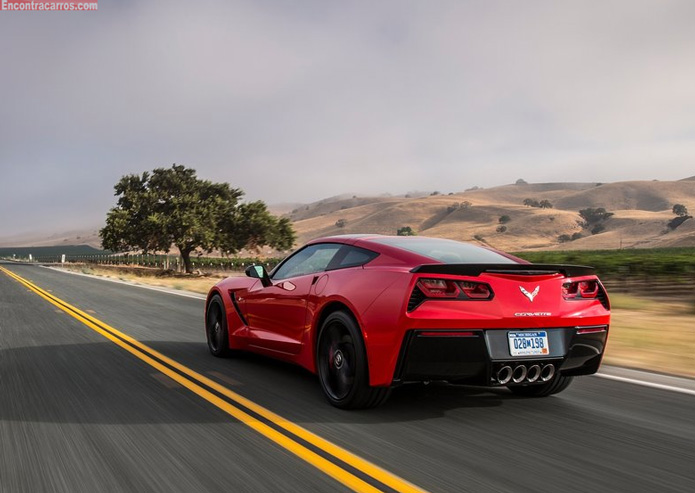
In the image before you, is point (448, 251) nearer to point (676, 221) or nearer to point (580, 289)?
point (580, 289)

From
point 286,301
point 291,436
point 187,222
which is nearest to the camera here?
point 291,436

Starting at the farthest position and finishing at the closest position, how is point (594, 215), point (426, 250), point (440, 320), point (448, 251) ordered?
1. point (594, 215)
2. point (448, 251)
3. point (426, 250)
4. point (440, 320)

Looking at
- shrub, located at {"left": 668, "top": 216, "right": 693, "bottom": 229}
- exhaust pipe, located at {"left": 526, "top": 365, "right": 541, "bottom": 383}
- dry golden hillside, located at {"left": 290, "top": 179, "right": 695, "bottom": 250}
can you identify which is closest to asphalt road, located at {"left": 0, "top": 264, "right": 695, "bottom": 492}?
exhaust pipe, located at {"left": 526, "top": 365, "right": 541, "bottom": 383}

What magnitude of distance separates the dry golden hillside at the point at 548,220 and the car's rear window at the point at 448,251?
4067 inches

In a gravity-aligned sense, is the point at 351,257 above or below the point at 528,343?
above

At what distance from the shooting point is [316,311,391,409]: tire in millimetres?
4844

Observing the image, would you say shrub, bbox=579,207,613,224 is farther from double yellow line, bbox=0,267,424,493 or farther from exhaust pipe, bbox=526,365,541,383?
exhaust pipe, bbox=526,365,541,383

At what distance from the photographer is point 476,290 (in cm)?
464

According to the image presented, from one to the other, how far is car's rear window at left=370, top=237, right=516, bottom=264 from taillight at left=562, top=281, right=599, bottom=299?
52cm

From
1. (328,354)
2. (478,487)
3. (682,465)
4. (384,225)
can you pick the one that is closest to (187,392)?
(328,354)

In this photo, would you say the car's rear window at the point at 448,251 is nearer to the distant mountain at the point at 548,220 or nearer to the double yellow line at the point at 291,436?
the double yellow line at the point at 291,436

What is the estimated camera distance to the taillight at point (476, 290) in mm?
4613

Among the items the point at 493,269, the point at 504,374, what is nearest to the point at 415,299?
the point at 493,269

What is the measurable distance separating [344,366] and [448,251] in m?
1.30
